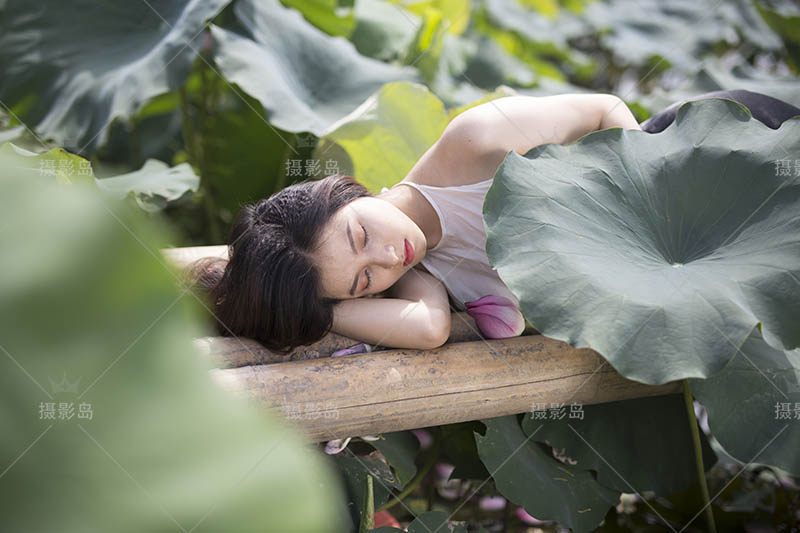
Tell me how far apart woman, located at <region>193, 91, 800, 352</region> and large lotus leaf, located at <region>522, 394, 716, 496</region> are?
0.65 ft

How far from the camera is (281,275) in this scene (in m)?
1.10

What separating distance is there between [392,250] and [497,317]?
22cm

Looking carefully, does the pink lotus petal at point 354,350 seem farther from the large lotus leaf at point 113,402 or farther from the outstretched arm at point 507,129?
the large lotus leaf at point 113,402

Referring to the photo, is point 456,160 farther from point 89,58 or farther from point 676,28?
point 676,28

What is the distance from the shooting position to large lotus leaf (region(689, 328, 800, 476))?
105 cm

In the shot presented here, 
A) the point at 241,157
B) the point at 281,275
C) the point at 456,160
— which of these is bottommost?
the point at 241,157

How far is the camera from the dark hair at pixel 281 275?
3.59 ft

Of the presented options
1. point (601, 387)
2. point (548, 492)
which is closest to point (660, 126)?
point (601, 387)

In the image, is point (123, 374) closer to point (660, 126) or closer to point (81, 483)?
point (81, 483)

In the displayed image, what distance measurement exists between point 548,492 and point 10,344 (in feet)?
3.17

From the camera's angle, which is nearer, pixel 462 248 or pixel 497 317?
pixel 497 317

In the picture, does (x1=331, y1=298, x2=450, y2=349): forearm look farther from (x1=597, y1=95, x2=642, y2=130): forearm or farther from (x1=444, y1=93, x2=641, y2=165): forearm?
(x1=597, y1=95, x2=642, y2=130): forearm

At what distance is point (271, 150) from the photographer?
2.08 meters

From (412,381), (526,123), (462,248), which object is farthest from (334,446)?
(526,123)
